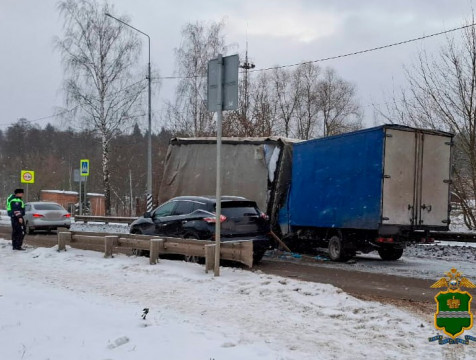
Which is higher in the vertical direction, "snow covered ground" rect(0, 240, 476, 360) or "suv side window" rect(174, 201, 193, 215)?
"suv side window" rect(174, 201, 193, 215)

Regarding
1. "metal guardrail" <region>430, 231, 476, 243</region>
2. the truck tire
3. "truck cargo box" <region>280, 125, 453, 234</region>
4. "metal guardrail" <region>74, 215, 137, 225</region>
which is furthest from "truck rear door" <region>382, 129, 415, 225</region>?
"metal guardrail" <region>74, 215, 137, 225</region>

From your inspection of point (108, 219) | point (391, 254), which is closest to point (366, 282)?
point (391, 254)

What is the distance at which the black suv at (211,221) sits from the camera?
34.9ft

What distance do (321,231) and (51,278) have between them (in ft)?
22.4

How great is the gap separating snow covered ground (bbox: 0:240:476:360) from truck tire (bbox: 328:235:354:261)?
402 centimetres

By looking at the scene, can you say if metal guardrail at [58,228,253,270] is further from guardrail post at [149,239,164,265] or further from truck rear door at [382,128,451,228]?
truck rear door at [382,128,451,228]

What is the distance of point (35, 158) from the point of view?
64438mm

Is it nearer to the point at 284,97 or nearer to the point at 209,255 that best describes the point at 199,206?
the point at 209,255

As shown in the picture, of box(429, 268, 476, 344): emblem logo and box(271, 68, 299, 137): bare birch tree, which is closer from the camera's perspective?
box(429, 268, 476, 344): emblem logo

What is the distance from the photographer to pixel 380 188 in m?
10.7

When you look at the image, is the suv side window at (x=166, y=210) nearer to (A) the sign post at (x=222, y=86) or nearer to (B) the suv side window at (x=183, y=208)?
(B) the suv side window at (x=183, y=208)

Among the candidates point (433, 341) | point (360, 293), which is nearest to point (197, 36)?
point (360, 293)

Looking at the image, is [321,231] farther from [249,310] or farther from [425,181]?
[249,310]

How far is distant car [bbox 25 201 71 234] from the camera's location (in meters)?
20.8
